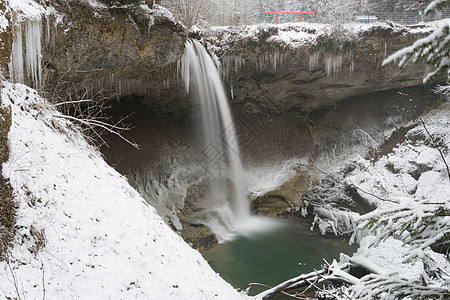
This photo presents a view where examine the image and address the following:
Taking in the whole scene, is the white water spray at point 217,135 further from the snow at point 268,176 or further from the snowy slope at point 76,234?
the snowy slope at point 76,234

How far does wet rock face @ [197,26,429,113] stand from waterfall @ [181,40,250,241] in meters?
0.88

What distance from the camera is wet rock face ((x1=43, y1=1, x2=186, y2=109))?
731cm

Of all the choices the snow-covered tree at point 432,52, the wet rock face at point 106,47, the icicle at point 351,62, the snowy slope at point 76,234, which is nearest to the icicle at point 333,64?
the icicle at point 351,62

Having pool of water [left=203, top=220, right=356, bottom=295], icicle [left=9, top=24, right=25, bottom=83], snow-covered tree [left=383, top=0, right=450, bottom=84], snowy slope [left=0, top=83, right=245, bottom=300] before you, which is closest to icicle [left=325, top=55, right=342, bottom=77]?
pool of water [left=203, top=220, right=356, bottom=295]

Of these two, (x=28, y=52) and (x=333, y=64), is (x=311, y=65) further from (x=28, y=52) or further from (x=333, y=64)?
(x=28, y=52)

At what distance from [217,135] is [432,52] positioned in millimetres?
12885

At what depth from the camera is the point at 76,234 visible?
3.92m

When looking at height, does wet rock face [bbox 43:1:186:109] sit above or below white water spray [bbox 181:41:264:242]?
above

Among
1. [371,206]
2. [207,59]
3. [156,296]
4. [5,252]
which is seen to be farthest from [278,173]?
[5,252]

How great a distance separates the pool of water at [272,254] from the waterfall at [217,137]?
1.01 meters

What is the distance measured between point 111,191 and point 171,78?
24.2ft

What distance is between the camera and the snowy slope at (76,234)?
3.30 meters

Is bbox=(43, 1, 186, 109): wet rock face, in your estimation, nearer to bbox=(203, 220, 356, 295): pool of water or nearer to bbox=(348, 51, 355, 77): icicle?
bbox=(203, 220, 356, 295): pool of water

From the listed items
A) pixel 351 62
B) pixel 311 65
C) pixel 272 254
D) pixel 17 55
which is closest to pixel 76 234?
pixel 17 55
